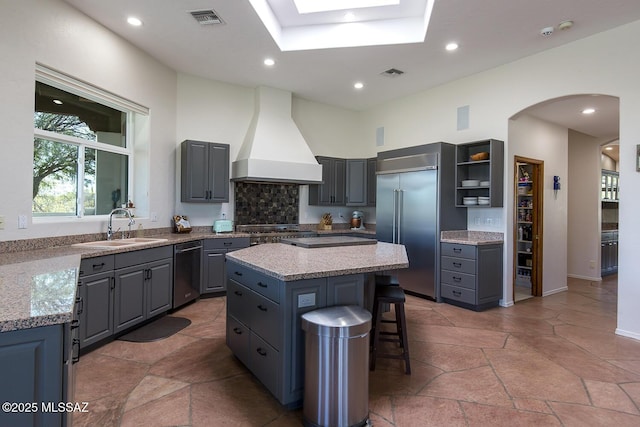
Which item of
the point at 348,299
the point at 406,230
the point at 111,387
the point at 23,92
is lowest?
the point at 111,387

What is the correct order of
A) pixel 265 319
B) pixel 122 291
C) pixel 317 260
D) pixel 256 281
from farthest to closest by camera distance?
pixel 122 291
pixel 317 260
pixel 256 281
pixel 265 319

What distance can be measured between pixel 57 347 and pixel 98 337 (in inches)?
82.5

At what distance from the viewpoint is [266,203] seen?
5.76 m

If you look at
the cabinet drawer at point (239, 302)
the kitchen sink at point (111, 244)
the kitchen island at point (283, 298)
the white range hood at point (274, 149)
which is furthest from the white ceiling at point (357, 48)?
the cabinet drawer at point (239, 302)

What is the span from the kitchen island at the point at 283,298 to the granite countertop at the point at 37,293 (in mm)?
1018

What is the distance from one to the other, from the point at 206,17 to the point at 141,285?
2.77 m

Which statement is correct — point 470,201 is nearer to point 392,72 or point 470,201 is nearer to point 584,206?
point 392,72

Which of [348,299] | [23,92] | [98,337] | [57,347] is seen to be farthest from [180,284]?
[57,347]

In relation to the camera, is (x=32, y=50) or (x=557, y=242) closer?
(x=32, y=50)

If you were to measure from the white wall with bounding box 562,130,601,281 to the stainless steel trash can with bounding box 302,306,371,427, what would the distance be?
643 centimetres

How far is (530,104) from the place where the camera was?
14.0ft

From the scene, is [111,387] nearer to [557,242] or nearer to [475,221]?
[475,221]

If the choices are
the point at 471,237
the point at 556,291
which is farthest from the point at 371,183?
the point at 556,291

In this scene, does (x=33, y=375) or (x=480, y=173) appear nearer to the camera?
(x=33, y=375)
